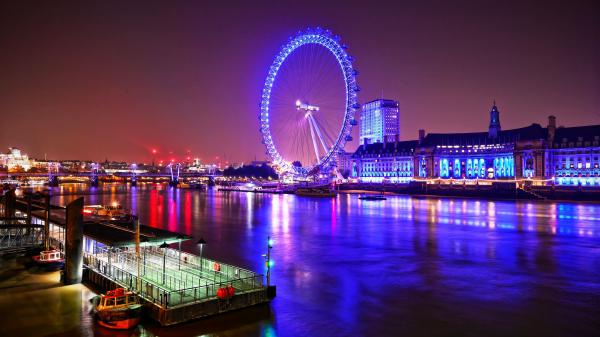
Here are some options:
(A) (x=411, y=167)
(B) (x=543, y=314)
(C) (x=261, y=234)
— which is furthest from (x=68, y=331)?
(A) (x=411, y=167)

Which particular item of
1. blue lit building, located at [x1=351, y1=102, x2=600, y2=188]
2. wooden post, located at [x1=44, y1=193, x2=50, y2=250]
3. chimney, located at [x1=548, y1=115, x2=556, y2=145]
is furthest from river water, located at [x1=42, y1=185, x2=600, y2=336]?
chimney, located at [x1=548, y1=115, x2=556, y2=145]

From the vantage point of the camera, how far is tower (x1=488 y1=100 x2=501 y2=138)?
137m

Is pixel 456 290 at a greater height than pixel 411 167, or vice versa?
pixel 411 167

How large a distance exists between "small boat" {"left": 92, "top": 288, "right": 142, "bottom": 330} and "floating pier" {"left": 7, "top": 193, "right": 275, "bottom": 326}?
0.52 metres

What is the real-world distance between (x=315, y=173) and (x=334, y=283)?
290 feet

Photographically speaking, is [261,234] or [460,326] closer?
[460,326]

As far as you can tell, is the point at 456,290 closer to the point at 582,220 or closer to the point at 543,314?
the point at 543,314

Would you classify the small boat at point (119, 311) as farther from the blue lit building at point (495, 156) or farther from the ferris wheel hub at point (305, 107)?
the blue lit building at point (495, 156)

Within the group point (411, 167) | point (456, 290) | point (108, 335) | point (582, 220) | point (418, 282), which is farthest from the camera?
point (411, 167)

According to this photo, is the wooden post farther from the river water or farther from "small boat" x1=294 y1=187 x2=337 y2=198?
"small boat" x1=294 y1=187 x2=337 y2=198

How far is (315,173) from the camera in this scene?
11288 centimetres

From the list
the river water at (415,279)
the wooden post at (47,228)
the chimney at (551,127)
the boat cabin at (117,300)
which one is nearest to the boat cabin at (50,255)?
the wooden post at (47,228)

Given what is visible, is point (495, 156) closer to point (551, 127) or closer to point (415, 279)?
point (551, 127)

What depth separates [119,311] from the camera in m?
17.5
